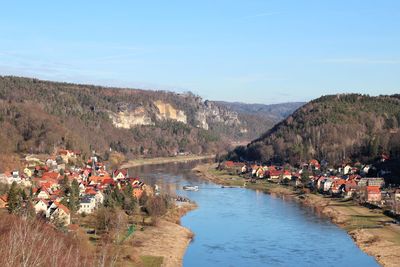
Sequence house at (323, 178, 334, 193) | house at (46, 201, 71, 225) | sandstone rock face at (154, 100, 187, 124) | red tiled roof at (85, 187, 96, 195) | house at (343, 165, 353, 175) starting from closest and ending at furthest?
house at (46, 201, 71, 225) < red tiled roof at (85, 187, 96, 195) < house at (323, 178, 334, 193) < house at (343, 165, 353, 175) < sandstone rock face at (154, 100, 187, 124)

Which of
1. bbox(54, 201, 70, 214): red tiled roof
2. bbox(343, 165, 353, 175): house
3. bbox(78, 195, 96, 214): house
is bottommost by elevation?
bbox(78, 195, 96, 214): house

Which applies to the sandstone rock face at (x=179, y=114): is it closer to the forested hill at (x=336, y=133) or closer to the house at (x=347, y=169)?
the forested hill at (x=336, y=133)

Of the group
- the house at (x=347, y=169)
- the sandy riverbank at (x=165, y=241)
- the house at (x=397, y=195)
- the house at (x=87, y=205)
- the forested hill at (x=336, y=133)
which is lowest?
the sandy riverbank at (x=165, y=241)

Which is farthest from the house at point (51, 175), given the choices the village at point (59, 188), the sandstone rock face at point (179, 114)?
the sandstone rock face at point (179, 114)

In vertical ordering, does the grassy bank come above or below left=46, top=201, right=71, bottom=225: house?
below

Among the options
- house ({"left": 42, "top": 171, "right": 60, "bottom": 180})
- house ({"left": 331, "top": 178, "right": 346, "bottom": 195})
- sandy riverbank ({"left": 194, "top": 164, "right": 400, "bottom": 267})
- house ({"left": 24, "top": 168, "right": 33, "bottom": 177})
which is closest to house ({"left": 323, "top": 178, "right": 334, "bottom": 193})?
house ({"left": 331, "top": 178, "right": 346, "bottom": 195})

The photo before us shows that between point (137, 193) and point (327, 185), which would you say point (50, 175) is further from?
point (327, 185)

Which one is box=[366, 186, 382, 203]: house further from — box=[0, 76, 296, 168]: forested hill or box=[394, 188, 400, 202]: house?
box=[0, 76, 296, 168]: forested hill

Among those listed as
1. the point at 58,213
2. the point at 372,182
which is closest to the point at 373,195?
the point at 372,182
